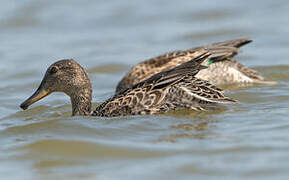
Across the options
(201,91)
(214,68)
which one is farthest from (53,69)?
(214,68)

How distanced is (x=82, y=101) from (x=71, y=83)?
0.29m

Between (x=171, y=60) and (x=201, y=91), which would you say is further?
(x=171, y=60)

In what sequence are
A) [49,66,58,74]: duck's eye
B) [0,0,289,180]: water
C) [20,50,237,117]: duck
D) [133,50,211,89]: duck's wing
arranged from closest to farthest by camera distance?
1. [0,0,289,180]: water
2. [133,50,211,89]: duck's wing
3. [20,50,237,117]: duck
4. [49,66,58,74]: duck's eye

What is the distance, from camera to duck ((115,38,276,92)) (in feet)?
41.8

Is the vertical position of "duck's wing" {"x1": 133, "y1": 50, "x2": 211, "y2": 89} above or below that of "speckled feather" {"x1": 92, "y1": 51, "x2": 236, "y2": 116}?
above

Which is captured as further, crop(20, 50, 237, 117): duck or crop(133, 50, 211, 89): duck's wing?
crop(20, 50, 237, 117): duck

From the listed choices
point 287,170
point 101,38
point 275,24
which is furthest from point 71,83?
point 275,24

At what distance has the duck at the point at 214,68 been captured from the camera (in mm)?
Result: 12734

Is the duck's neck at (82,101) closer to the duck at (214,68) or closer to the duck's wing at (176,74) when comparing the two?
the duck's wing at (176,74)

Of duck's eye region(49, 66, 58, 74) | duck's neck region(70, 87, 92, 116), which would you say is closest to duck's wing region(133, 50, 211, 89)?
duck's neck region(70, 87, 92, 116)

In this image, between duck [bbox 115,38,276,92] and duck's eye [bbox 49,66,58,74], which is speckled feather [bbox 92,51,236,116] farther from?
duck [bbox 115,38,276,92]

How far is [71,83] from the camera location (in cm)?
1025

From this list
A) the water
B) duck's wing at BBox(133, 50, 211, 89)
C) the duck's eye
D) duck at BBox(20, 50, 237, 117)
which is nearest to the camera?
the water

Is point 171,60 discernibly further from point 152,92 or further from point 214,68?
point 152,92
